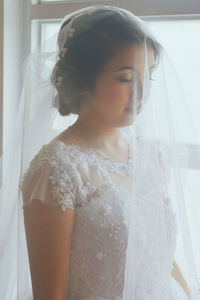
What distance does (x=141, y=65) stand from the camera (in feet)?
2.20

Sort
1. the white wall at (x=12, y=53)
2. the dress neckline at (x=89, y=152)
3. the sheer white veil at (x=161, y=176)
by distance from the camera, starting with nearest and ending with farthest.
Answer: the sheer white veil at (x=161, y=176) < the dress neckline at (x=89, y=152) < the white wall at (x=12, y=53)

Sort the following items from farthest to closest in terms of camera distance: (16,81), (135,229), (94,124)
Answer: (16,81) → (94,124) → (135,229)

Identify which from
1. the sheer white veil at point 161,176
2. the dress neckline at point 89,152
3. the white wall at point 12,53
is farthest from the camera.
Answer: the white wall at point 12,53

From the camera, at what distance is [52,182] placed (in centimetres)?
69

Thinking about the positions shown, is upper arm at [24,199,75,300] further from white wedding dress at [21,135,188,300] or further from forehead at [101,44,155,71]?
forehead at [101,44,155,71]

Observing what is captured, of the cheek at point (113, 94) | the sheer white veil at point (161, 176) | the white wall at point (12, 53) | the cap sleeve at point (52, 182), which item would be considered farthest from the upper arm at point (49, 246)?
the white wall at point (12, 53)

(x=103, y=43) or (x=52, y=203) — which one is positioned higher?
(x=103, y=43)

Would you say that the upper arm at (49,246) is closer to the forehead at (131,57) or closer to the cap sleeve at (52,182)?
the cap sleeve at (52,182)

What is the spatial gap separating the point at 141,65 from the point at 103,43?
110 millimetres

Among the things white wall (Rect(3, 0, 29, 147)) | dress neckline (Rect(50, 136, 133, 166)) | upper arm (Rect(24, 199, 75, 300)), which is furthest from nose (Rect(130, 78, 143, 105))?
white wall (Rect(3, 0, 29, 147))

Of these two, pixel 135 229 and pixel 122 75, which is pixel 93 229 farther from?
pixel 122 75

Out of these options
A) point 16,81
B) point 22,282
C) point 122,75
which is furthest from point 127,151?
point 16,81

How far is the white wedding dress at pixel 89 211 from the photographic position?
70 centimetres

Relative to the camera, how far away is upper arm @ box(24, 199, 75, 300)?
678 mm
